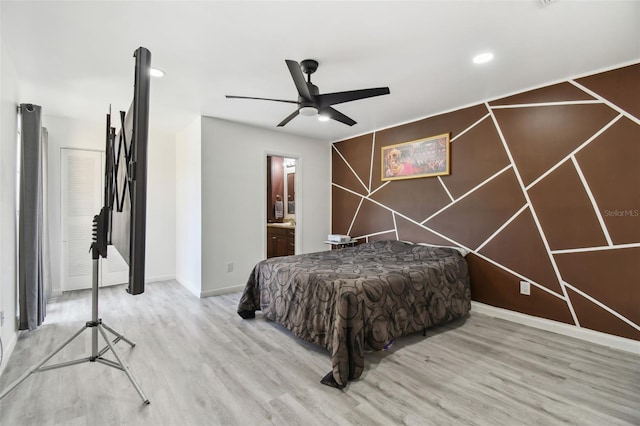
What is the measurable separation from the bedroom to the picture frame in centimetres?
14

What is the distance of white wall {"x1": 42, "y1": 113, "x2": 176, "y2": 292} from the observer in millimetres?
4152

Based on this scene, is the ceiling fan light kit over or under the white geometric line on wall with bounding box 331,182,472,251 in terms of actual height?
over

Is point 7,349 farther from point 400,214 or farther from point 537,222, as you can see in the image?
point 537,222

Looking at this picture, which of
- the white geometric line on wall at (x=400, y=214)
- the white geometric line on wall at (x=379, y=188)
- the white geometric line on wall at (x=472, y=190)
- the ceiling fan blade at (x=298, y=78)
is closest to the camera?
the ceiling fan blade at (x=298, y=78)

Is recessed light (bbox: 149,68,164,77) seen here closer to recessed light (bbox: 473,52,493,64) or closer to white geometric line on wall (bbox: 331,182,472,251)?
recessed light (bbox: 473,52,493,64)

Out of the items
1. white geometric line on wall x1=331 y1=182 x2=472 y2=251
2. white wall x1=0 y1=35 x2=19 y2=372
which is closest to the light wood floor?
white wall x1=0 y1=35 x2=19 y2=372

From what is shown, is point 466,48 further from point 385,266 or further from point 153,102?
point 153,102

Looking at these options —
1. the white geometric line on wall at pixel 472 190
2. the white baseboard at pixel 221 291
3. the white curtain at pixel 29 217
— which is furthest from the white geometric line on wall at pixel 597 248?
the white curtain at pixel 29 217

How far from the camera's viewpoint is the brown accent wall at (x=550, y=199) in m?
2.58

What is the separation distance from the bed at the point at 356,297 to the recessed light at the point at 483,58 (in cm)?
188

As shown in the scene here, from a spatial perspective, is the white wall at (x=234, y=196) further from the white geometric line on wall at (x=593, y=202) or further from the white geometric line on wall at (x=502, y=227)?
the white geometric line on wall at (x=593, y=202)

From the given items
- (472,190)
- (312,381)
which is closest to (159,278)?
(312,381)

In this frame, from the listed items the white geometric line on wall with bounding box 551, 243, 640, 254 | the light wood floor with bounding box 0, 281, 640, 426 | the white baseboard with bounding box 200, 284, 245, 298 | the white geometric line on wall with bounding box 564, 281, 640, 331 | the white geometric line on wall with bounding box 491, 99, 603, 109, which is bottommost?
the light wood floor with bounding box 0, 281, 640, 426

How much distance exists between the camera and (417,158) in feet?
13.5
